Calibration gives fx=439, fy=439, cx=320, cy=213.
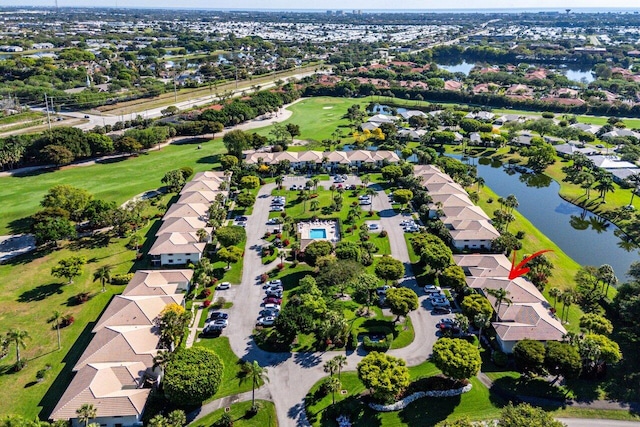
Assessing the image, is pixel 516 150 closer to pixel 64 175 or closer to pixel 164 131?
pixel 164 131

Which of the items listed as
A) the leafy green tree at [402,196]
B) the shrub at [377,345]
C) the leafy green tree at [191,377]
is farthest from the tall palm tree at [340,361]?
the leafy green tree at [402,196]

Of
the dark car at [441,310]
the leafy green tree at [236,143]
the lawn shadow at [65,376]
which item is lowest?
the lawn shadow at [65,376]

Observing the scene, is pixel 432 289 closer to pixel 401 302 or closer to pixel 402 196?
pixel 401 302

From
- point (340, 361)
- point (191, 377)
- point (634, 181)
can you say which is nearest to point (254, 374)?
point (191, 377)

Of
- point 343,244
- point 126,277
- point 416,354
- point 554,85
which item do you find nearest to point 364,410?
point 416,354

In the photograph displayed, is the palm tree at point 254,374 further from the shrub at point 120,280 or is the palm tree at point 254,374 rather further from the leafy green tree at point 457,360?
the shrub at point 120,280

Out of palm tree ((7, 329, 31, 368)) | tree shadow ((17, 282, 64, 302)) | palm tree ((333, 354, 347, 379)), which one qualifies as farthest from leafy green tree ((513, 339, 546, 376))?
tree shadow ((17, 282, 64, 302))
